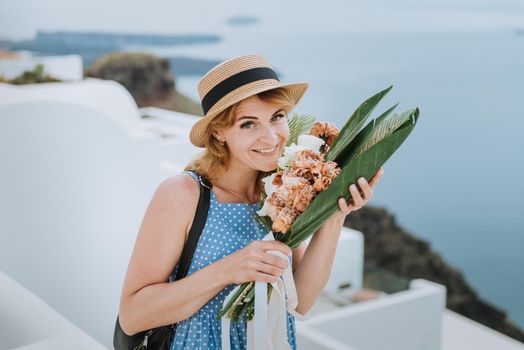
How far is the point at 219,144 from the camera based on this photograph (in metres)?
1.92

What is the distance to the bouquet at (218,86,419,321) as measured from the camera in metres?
1.61

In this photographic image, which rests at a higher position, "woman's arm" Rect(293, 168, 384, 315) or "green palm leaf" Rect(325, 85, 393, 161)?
"green palm leaf" Rect(325, 85, 393, 161)

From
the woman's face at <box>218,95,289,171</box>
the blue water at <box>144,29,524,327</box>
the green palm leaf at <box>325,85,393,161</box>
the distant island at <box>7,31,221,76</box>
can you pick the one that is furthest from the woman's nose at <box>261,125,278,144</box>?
the distant island at <box>7,31,221,76</box>

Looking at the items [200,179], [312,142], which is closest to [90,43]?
[200,179]

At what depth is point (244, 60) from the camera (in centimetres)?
187

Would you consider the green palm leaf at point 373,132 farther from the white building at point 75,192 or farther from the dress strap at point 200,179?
the white building at point 75,192

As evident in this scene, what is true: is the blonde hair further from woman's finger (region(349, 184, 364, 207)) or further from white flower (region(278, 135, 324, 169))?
woman's finger (region(349, 184, 364, 207))

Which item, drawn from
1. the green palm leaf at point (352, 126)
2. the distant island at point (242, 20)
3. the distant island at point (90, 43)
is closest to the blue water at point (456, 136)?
the distant island at point (242, 20)

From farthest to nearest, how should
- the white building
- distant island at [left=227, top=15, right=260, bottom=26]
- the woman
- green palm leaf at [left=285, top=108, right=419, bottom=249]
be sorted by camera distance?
1. distant island at [left=227, top=15, right=260, bottom=26]
2. the white building
3. the woman
4. green palm leaf at [left=285, top=108, right=419, bottom=249]

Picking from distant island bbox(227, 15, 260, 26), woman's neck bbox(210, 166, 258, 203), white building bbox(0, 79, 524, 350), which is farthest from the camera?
distant island bbox(227, 15, 260, 26)

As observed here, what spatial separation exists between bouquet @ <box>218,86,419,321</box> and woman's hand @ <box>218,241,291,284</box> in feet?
0.15

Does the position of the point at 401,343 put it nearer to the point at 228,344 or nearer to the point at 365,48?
the point at 228,344

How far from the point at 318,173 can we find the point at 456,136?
16.3 metres

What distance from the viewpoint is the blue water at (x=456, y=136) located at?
1631 cm
